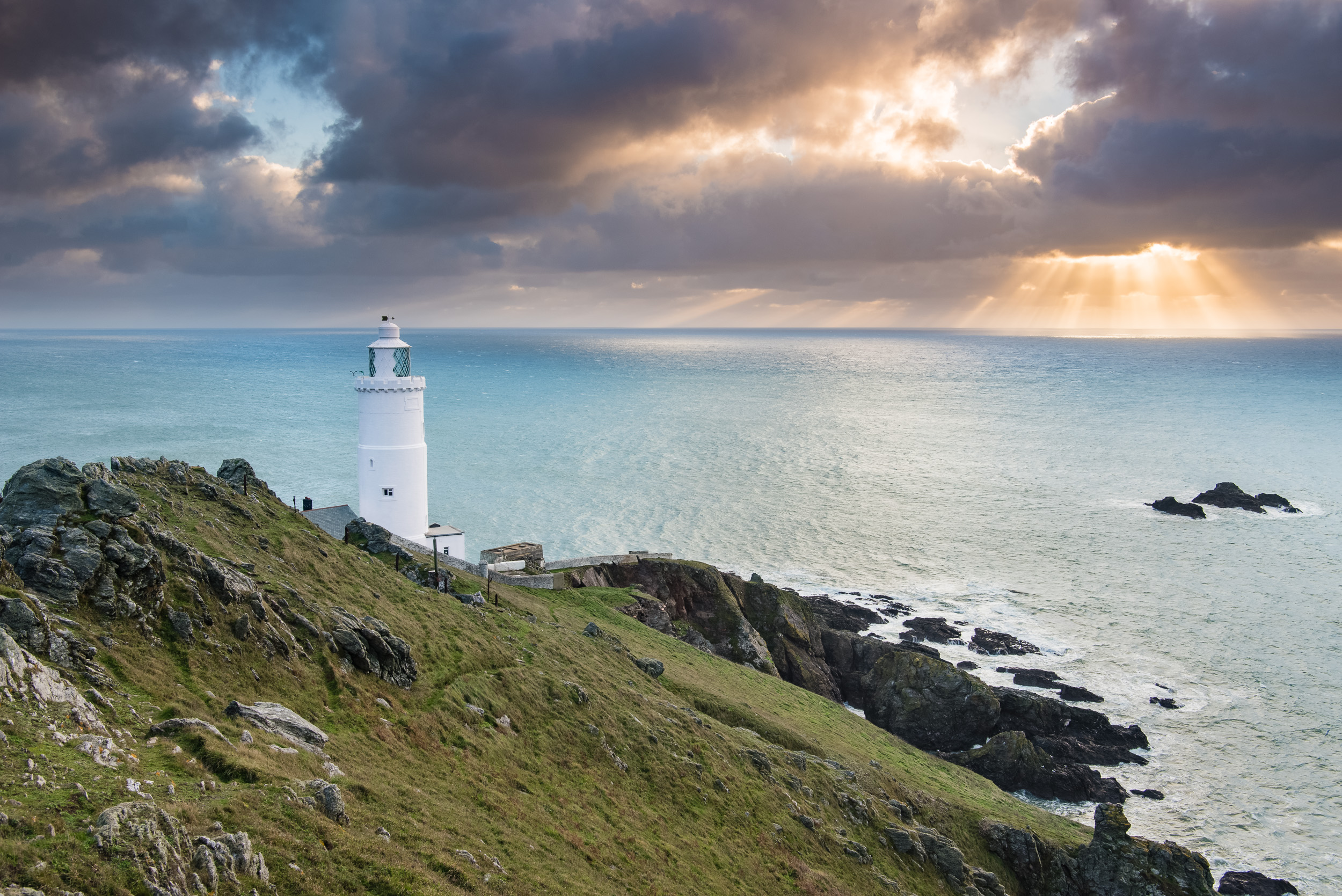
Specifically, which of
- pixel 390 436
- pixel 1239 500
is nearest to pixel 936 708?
pixel 390 436

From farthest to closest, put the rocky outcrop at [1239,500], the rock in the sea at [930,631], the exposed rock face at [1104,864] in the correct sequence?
the rocky outcrop at [1239,500] < the rock in the sea at [930,631] < the exposed rock face at [1104,864]

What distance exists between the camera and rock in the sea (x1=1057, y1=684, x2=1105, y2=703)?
46.2 m

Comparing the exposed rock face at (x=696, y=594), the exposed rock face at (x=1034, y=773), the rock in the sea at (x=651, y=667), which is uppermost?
the rock in the sea at (x=651, y=667)

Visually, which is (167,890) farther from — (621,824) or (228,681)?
(621,824)

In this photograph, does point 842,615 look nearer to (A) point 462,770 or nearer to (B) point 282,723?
(A) point 462,770

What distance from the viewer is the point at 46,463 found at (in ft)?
63.7

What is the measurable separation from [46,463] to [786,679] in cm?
3707

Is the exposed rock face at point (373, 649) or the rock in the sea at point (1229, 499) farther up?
the exposed rock face at point (373, 649)

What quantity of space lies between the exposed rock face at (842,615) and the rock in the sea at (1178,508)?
45.8m

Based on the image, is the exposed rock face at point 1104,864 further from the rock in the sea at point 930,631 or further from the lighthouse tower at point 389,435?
the lighthouse tower at point 389,435

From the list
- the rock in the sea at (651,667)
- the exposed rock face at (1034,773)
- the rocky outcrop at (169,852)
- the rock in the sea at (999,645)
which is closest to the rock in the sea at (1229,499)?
the rock in the sea at (999,645)

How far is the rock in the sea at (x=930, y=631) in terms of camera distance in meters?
53.9

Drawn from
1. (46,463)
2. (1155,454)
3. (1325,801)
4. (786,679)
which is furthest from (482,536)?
(1155,454)

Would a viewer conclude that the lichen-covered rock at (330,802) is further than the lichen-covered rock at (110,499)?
No
